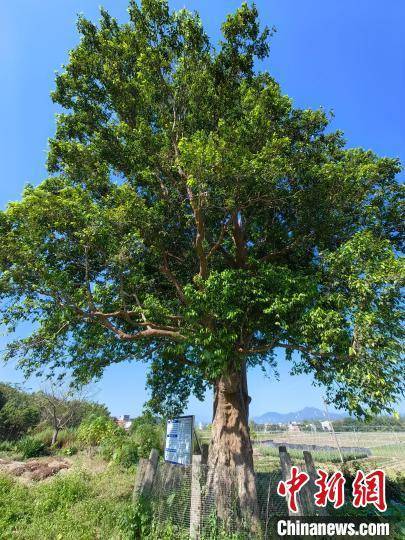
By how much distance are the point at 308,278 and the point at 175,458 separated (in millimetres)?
7926

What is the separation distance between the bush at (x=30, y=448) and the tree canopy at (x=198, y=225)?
11.9 metres

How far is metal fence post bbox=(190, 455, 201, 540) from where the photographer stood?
21.8 ft

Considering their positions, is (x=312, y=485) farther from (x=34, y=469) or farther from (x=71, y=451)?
(x=71, y=451)

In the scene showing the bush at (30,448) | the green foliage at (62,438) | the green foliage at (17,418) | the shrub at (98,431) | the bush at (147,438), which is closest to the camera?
the bush at (147,438)

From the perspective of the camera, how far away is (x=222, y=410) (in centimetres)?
1041

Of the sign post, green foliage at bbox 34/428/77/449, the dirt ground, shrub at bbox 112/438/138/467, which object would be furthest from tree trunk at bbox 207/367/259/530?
green foliage at bbox 34/428/77/449

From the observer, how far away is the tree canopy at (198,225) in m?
8.07

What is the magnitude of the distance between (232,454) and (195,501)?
2.88 m

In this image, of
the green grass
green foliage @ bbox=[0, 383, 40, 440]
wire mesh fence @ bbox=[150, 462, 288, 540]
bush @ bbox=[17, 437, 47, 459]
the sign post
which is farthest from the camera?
green foliage @ bbox=[0, 383, 40, 440]

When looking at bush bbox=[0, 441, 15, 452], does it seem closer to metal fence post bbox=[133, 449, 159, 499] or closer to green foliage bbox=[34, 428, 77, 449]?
green foliage bbox=[34, 428, 77, 449]

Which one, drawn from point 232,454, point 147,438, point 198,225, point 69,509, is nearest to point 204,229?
point 198,225

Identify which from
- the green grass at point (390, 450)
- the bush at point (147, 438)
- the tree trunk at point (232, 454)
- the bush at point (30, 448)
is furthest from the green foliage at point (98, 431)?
the green grass at point (390, 450)

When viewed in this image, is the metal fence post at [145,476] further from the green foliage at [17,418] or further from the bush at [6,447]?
the green foliage at [17,418]

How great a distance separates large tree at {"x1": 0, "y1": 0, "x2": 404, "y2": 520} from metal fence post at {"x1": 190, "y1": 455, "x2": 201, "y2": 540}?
0.99m
